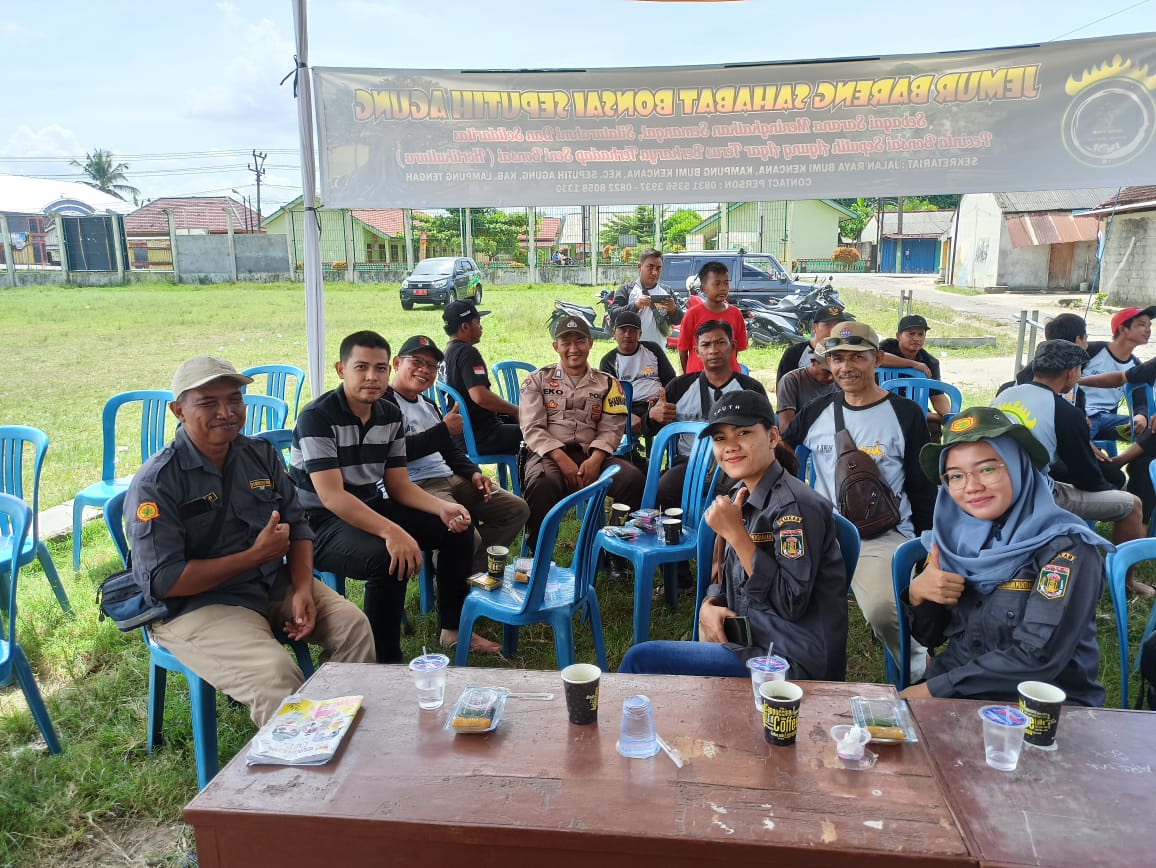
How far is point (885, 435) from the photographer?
133 inches

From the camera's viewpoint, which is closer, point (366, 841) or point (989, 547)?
point (366, 841)

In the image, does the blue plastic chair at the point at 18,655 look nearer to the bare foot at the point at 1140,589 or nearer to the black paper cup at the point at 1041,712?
the black paper cup at the point at 1041,712

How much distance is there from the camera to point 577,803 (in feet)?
4.80

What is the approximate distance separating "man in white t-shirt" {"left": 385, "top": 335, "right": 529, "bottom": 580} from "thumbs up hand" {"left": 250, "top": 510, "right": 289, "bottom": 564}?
1.28 meters

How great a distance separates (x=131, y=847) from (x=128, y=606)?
746mm

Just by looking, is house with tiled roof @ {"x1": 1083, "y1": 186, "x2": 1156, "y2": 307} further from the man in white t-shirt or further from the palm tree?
the palm tree

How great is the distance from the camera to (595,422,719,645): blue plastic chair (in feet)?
11.4

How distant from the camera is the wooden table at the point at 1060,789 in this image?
1342mm

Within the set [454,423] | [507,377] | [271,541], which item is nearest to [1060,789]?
[271,541]

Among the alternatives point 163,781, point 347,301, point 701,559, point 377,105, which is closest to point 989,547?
point 701,559

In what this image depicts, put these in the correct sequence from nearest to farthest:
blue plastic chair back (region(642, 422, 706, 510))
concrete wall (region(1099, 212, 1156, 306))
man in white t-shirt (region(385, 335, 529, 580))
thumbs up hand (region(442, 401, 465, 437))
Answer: man in white t-shirt (region(385, 335, 529, 580)) → blue plastic chair back (region(642, 422, 706, 510)) → thumbs up hand (region(442, 401, 465, 437)) → concrete wall (region(1099, 212, 1156, 306))

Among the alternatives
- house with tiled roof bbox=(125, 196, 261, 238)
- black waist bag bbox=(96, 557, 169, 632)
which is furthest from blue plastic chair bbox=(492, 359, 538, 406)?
house with tiled roof bbox=(125, 196, 261, 238)

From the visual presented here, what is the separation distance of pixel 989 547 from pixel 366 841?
182 cm

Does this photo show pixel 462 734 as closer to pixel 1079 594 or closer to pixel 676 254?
pixel 1079 594
